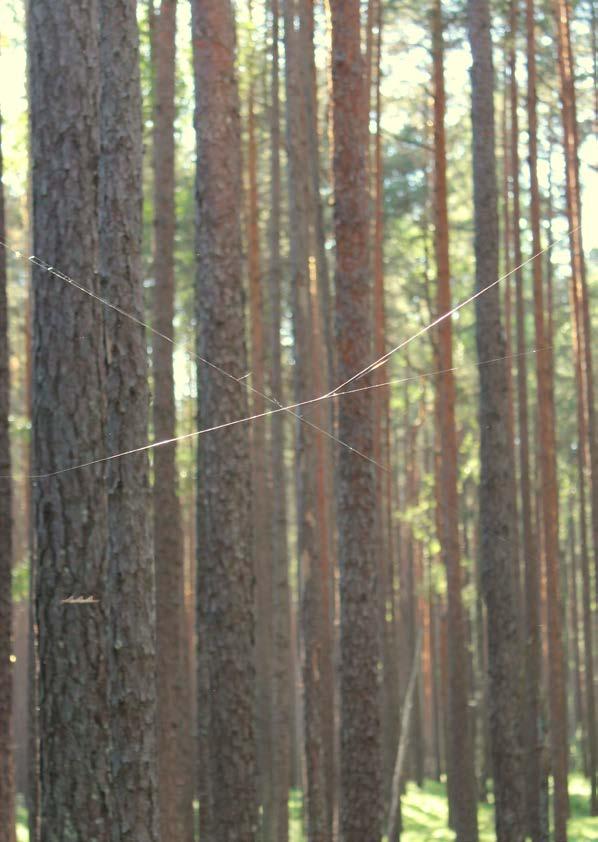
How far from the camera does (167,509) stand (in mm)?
11938

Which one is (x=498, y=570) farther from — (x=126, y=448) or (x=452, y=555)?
(x=126, y=448)

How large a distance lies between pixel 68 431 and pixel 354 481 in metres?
3.43

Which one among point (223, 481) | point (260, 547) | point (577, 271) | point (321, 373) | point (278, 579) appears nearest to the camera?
point (223, 481)

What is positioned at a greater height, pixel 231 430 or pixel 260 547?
pixel 231 430

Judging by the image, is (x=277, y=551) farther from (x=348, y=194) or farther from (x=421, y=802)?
(x=421, y=802)

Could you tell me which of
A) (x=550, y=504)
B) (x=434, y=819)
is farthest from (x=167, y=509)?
(x=434, y=819)

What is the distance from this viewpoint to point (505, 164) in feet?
70.5

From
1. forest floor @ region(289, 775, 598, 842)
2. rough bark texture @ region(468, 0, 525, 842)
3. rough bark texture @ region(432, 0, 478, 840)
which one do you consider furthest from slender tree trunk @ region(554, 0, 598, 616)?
rough bark texture @ region(468, 0, 525, 842)

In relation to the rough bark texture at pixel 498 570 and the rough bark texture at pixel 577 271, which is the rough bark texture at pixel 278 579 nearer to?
the rough bark texture at pixel 498 570

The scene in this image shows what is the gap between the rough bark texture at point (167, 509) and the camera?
1163 centimetres

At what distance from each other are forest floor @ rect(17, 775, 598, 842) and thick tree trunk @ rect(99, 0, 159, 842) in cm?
942

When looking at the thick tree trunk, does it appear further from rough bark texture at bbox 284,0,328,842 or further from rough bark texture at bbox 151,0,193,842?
rough bark texture at bbox 284,0,328,842

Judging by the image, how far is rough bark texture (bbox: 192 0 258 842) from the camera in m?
8.68

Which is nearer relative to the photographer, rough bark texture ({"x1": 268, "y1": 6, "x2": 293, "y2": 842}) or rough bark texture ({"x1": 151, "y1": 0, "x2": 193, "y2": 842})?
rough bark texture ({"x1": 151, "y1": 0, "x2": 193, "y2": 842})
